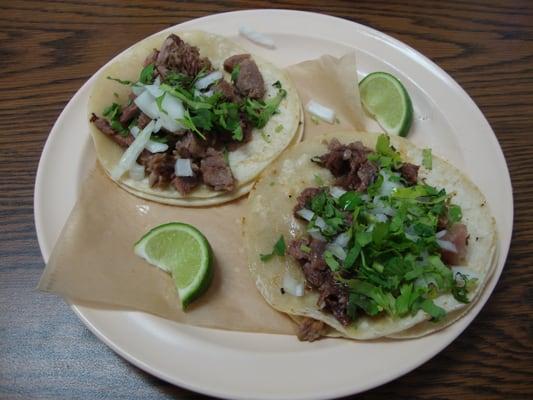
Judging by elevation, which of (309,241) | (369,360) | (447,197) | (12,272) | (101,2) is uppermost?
(101,2)

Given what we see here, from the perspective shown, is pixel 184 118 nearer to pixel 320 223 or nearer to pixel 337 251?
pixel 320 223

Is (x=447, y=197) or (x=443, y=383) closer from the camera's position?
(x=443, y=383)

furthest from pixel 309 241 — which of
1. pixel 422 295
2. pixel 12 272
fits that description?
pixel 12 272

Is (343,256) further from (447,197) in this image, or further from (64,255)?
(64,255)

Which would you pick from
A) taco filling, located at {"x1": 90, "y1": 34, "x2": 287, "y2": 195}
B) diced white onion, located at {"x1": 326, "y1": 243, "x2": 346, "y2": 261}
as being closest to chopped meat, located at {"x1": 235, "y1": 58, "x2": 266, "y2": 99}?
taco filling, located at {"x1": 90, "y1": 34, "x2": 287, "y2": 195}

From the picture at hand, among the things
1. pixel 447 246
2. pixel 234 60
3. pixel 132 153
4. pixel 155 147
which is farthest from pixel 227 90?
pixel 447 246

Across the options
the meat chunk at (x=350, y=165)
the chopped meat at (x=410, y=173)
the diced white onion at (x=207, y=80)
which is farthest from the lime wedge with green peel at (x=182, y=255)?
the chopped meat at (x=410, y=173)
